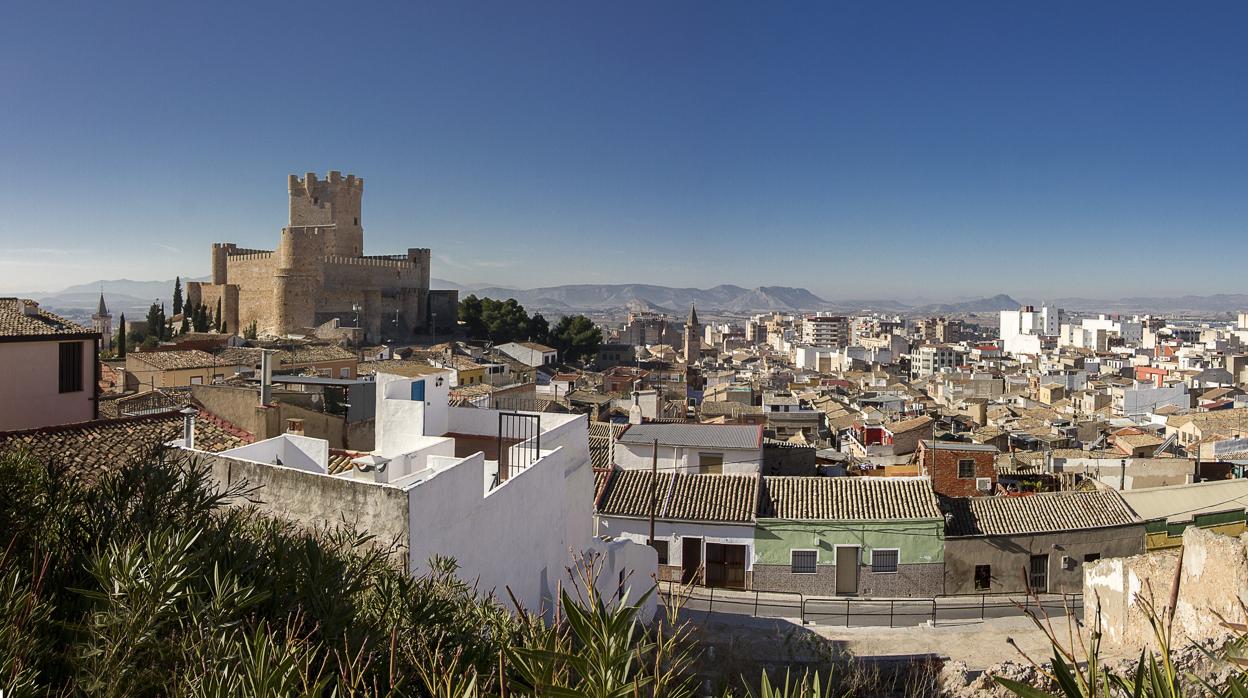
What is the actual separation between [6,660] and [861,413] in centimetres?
3326

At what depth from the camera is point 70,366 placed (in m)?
9.20

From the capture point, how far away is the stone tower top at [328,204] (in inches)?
2195

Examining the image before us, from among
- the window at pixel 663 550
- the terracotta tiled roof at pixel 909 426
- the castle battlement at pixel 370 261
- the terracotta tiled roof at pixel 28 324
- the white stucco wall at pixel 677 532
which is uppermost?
the castle battlement at pixel 370 261

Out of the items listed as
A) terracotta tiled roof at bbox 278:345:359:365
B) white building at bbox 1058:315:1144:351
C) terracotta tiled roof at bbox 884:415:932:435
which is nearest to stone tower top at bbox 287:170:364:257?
terracotta tiled roof at bbox 278:345:359:365

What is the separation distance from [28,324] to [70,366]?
579 millimetres

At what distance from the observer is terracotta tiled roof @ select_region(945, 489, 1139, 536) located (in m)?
14.8

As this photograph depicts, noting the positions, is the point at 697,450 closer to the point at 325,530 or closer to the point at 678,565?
the point at 678,565

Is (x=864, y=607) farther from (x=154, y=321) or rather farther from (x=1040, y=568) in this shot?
(x=154, y=321)

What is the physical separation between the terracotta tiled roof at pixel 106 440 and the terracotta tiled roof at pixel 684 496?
7607 millimetres

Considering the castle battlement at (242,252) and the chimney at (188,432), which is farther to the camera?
the castle battlement at (242,252)

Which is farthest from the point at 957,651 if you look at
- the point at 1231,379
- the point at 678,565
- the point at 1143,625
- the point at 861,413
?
the point at 1231,379

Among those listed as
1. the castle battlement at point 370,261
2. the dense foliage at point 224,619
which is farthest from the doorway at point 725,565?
the castle battlement at point 370,261

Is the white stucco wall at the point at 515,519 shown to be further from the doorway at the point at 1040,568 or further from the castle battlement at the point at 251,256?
the castle battlement at the point at 251,256

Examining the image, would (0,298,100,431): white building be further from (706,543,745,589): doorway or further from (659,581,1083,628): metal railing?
(706,543,745,589): doorway
